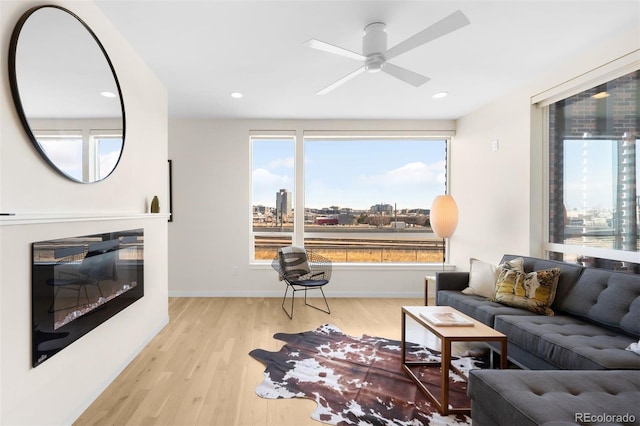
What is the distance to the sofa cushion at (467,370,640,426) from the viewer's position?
131 centimetres

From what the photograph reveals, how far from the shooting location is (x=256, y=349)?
9.82ft

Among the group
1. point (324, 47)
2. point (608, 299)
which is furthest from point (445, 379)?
point (324, 47)

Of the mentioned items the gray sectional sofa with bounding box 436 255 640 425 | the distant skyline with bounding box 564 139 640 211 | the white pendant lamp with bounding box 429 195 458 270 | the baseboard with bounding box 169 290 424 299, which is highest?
the distant skyline with bounding box 564 139 640 211

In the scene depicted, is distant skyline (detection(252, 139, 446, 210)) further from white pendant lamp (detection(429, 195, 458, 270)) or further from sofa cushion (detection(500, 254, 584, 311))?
sofa cushion (detection(500, 254, 584, 311))

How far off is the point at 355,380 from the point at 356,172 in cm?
326

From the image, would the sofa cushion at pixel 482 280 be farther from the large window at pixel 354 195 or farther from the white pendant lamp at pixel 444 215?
the large window at pixel 354 195

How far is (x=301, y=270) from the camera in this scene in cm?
444

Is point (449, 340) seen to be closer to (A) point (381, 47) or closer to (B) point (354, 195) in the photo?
(A) point (381, 47)

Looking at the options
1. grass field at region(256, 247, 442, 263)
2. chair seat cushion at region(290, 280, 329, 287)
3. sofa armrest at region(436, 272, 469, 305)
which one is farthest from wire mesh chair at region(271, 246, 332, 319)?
sofa armrest at region(436, 272, 469, 305)

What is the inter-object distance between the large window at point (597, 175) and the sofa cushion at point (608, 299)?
1.10 ft

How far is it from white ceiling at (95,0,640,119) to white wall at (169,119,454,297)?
84 centimetres

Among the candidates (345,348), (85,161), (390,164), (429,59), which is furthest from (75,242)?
(390,164)

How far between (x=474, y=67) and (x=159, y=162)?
10.6 ft

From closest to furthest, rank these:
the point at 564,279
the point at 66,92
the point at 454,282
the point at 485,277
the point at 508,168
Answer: the point at 66,92, the point at 564,279, the point at 485,277, the point at 454,282, the point at 508,168
